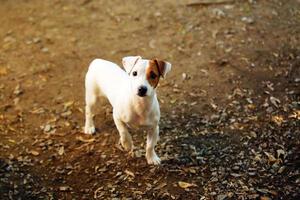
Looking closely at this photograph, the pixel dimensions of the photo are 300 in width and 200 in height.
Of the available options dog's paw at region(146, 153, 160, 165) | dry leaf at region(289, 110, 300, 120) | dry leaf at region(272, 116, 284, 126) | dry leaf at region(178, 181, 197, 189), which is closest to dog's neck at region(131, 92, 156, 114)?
dog's paw at region(146, 153, 160, 165)

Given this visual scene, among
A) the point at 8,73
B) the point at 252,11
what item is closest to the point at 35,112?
the point at 8,73

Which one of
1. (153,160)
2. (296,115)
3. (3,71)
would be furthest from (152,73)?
(3,71)

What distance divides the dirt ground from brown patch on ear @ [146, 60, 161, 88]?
0.84 meters

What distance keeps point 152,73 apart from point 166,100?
1.39m

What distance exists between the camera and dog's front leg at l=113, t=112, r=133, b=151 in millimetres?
3657

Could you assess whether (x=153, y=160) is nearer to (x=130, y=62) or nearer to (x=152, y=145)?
(x=152, y=145)

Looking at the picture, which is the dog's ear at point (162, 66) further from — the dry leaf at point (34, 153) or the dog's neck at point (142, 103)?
the dry leaf at point (34, 153)

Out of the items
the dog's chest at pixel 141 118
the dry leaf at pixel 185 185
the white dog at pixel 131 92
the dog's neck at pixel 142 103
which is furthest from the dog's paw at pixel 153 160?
the dog's neck at pixel 142 103

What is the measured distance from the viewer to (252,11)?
5828 mm

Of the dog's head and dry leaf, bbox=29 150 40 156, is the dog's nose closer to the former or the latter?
the dog's head

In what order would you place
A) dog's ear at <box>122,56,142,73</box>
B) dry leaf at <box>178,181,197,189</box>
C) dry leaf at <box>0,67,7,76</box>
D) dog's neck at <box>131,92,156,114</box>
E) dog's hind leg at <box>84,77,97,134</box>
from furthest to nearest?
dry leaf at <box>0,67,7,76</box> → dog's hind leg at <box>84,77,97,134</box> → dry leaf at <box>178,181,197,189</box> → dog's neck at <box>131,92,156,114</box> → dog's ear at <box>122,56,142,73</box>

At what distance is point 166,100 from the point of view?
181 inches

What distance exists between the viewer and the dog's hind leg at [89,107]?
4016mm

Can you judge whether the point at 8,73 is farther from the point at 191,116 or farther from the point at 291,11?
the point at 291,11
